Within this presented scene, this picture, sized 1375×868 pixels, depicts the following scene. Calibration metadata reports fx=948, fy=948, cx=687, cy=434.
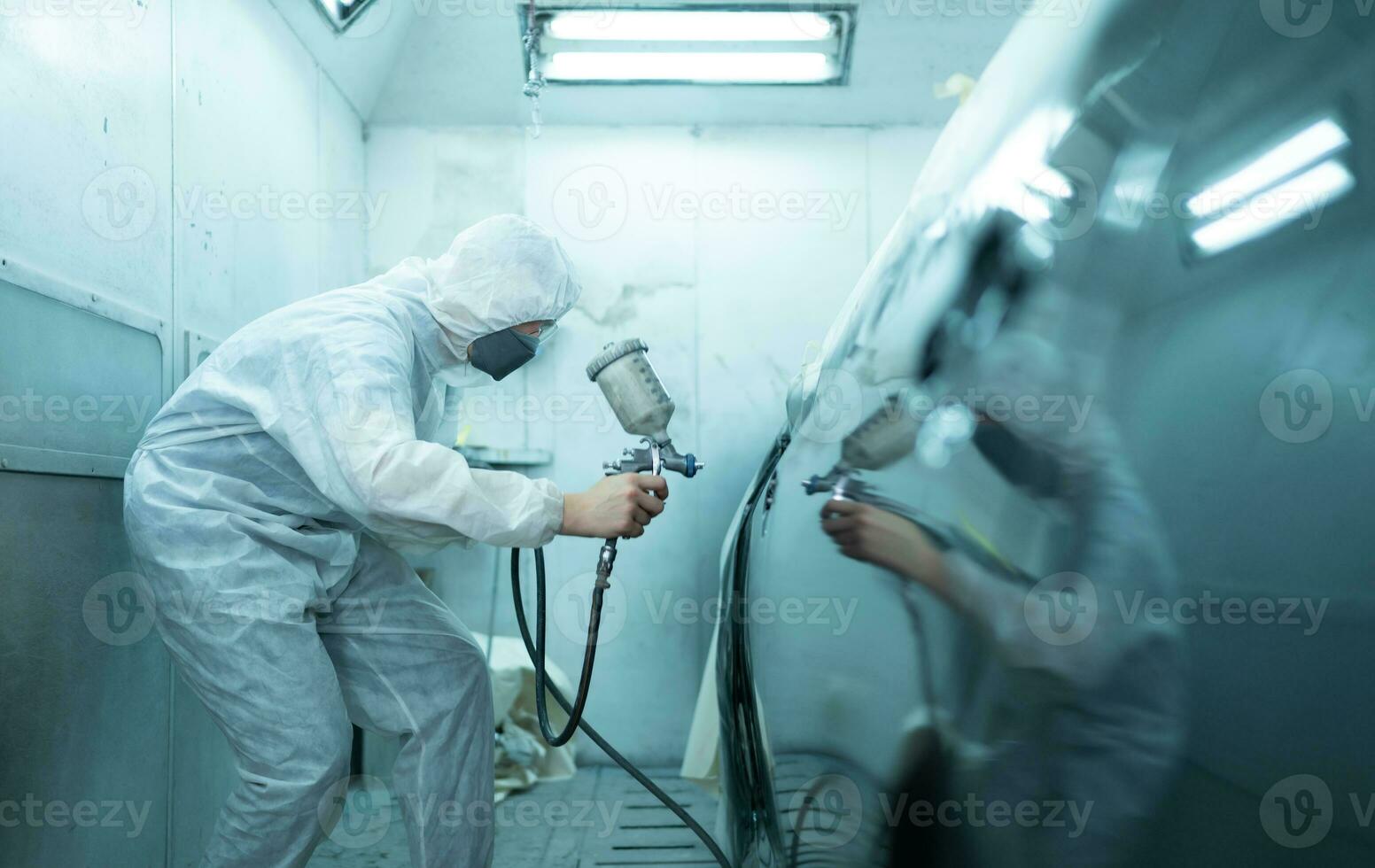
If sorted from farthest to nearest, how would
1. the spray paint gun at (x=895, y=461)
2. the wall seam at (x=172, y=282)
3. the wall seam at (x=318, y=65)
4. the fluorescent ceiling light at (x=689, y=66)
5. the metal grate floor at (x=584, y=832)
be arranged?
the fluorescent ceiling light at (x=689, y=66) < the wall seam at (x=318, y=65) < the metal grate floor at (x=584, y=832) < the wall seam at (x=172, y=282) < the spray paint gun at (x=895, y=461)

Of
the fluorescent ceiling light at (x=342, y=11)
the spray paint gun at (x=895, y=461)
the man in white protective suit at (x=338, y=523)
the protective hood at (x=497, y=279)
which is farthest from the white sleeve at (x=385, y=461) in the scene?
the fluorescent ceiling light at (x=342, y=11)

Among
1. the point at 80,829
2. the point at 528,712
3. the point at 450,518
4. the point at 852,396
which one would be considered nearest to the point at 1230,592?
the point at 852,396

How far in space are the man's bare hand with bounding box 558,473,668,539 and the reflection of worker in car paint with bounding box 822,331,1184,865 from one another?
0.65 m

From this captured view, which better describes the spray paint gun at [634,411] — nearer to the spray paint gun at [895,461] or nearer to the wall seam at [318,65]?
the spray paint gun at [895,461]

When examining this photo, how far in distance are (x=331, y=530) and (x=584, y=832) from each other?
1.13m

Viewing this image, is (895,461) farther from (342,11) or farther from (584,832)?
(342,11)

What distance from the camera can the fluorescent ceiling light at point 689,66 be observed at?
2.68 metres

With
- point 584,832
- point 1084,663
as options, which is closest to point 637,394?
point 1084,663

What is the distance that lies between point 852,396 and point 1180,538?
409mm

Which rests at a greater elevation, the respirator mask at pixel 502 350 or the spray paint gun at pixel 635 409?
the respirator mask at pixel 502 350

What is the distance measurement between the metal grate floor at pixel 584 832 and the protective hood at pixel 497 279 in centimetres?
121

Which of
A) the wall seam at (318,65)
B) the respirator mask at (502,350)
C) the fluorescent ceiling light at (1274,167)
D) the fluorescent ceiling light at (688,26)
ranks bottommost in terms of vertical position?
the respirator mask at (502,350)

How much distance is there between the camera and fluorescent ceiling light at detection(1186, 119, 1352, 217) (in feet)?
2.29

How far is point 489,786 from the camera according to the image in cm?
155
